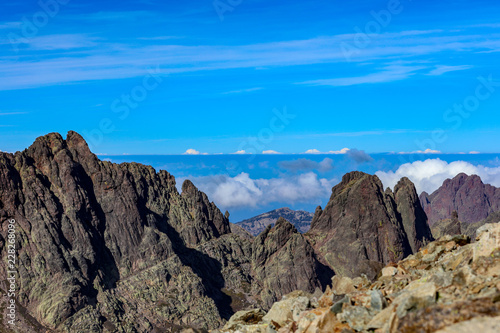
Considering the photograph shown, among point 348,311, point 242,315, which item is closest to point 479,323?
point 348,311

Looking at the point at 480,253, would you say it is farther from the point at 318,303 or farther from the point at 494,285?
the point at 318,303

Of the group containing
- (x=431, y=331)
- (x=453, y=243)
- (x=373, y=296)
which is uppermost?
(x=453, y=243)

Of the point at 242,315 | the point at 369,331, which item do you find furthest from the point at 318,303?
the point at 369,331

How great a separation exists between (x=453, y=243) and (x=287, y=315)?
2197cm

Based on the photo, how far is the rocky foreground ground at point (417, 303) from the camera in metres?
30.7

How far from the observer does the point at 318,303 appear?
5056cm

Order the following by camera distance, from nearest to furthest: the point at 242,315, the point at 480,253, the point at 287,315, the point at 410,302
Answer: the point at 410,302
the point at 480,253
the point at 287,315
the point at 242,315

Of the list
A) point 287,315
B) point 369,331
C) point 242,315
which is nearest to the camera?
point 369,331

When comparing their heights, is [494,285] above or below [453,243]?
below

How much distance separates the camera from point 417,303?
3347 centimetres

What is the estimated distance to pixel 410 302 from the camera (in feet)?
110

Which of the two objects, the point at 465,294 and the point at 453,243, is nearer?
the point at 465,294

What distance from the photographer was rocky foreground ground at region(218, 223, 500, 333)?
30703mm

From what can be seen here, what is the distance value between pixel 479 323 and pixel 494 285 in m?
6.93
